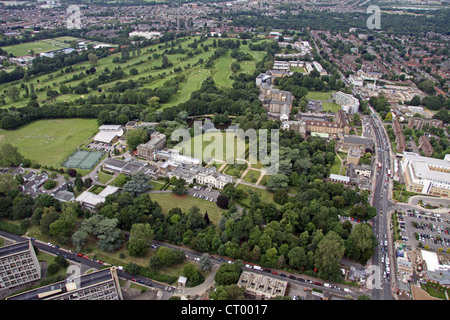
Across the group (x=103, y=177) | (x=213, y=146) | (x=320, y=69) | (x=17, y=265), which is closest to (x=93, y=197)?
(x=103, y=177)

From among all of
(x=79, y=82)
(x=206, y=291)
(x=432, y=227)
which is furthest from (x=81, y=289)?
(x=79, y=82)

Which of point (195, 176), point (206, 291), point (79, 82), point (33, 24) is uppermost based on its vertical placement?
point (33, 24)

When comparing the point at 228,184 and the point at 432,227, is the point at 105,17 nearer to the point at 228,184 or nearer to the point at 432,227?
the point at 228,184

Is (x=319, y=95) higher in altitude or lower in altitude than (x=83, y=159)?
higher

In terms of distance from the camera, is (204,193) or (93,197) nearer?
(93,197)

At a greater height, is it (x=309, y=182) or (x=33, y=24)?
(x=33, y=24)

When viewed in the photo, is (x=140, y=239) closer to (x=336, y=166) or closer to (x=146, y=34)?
(x=336, y=166)

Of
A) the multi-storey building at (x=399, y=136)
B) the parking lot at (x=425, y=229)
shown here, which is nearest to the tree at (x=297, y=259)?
the parking lot at (x=425, y=229)
